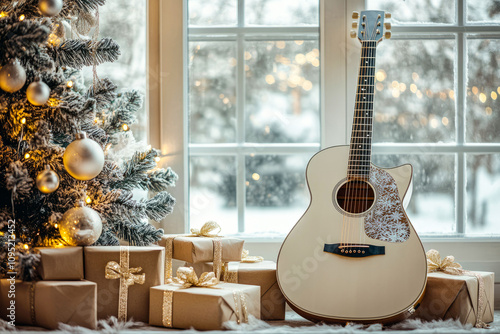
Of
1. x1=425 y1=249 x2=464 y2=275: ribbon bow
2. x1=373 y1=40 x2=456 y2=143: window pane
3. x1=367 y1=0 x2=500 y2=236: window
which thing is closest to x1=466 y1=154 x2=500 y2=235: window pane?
x1=367 y1=0 x2=500 y2=236: window

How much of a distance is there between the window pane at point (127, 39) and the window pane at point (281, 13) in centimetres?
41

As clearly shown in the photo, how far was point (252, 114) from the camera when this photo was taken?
6.24ft

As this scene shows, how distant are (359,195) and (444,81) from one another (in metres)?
0.69

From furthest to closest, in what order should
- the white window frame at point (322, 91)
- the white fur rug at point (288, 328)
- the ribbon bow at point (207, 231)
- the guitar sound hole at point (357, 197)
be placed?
the white window frame at point (322, 91) < the ribbon bow at point (207, 231) < the guitar sound hole at point (357, 197) < the white fur rug at point (288, 328)

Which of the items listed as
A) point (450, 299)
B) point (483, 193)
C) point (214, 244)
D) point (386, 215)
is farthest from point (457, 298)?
point (214, 244)

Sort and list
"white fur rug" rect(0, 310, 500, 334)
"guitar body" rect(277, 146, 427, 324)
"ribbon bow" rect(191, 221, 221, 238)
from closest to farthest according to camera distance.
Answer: "white fur rug" rect(0, 310, 500, 334), "guitar body" rect(277, 146, 427, 324), "ribbon bow" rect(191, 221, 221, 238)

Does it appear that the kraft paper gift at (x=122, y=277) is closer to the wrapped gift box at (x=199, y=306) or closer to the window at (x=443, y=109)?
the wrapped gift box at (x=199, y=306)

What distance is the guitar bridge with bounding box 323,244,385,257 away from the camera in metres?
1.39

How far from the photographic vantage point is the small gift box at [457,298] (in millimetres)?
1405

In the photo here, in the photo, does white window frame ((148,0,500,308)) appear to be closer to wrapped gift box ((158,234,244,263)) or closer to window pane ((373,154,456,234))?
window pane ((373,154,456,234))

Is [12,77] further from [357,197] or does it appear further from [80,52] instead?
[357,197]

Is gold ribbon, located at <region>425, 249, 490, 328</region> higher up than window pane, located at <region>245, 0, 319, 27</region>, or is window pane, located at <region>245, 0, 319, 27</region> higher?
window pane, located at <region>245, 0, 319, 27</region>

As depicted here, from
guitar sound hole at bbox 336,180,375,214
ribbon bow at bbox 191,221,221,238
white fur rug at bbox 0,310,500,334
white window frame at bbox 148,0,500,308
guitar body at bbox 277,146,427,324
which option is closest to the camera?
white fur rug at bbox 0,310,500,334

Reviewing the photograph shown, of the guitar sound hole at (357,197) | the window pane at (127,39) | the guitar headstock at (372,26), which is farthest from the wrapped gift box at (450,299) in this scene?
the window pane at (127,39)
